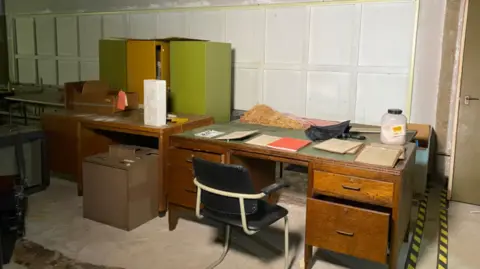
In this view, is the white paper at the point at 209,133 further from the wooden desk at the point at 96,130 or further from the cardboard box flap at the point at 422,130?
the cardboard box flap at the point at 422,130

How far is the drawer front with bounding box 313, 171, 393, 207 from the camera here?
89.7 inches

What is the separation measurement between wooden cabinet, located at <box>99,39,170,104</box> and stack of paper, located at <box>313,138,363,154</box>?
1.88 m

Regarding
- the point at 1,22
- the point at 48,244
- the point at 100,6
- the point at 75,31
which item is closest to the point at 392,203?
the point at 48,244

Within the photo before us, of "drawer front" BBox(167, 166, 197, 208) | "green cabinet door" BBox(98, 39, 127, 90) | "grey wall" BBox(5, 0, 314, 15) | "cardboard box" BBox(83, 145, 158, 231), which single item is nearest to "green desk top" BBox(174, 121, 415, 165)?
"drawer front" BBox(167, 166, 197, 208)

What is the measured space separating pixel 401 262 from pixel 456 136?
5.08 feet

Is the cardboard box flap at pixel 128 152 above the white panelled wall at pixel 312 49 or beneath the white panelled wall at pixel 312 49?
beneath

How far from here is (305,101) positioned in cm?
442

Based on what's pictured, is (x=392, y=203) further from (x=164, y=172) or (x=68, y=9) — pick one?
(x=68, y=9)

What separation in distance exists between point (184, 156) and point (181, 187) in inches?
8.5

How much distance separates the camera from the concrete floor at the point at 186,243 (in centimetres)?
272

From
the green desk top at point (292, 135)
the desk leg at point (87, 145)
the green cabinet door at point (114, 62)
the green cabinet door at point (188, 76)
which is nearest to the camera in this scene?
the green desk top at point (292, 135)

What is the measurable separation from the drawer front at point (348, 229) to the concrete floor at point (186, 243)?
0.34 metres

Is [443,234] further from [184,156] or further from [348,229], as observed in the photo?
[184,156]

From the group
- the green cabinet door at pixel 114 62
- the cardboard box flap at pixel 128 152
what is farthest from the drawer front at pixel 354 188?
the green cabinet door at pixel 114 62
